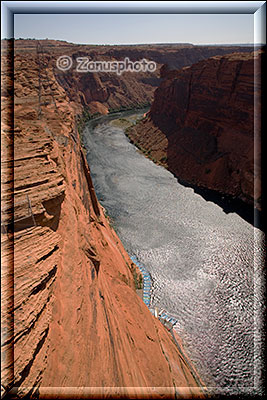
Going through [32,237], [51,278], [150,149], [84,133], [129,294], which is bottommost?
[129,294]

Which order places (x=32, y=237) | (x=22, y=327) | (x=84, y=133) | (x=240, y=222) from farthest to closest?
(x=84, y=133)
(x=240, y=222)
(x=32, y=237)
(x=22, y=327)

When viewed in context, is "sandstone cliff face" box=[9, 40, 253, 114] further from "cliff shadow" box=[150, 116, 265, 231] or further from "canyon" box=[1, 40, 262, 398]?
"canyon" box=[1, 40, 262, 398]

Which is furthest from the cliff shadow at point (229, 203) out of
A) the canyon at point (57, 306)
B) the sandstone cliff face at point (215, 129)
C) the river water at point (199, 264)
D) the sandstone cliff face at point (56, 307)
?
the sandstone cliff face at point (56, 307)

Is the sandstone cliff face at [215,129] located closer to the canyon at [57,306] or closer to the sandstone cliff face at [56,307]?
the canyon at [57,306]

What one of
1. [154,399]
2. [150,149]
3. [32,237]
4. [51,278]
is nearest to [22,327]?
[51,278]

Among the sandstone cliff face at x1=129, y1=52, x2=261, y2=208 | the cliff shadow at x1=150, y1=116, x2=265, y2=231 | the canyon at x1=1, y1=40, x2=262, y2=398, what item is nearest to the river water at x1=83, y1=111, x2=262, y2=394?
the cliff shadow at x1=150, y1=116, x2=265, y2=231

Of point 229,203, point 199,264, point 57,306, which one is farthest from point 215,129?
point 57,306

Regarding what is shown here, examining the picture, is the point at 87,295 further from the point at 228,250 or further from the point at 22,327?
the point at 228,250
